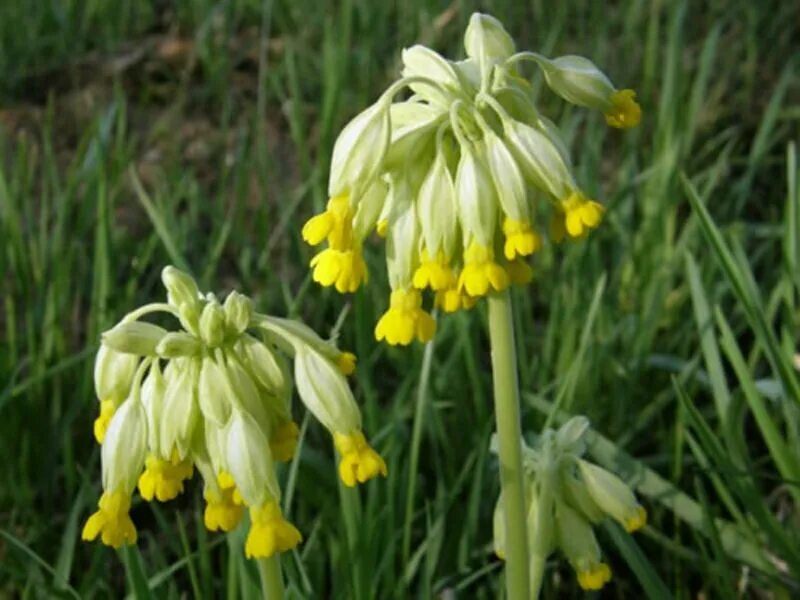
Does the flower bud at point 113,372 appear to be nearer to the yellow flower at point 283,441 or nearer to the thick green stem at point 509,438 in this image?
the yellow flower at point 283,441

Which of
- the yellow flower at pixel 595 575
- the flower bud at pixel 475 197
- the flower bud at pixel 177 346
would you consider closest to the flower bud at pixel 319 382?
the flower bud at pixel 177 346

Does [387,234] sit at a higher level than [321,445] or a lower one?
higher

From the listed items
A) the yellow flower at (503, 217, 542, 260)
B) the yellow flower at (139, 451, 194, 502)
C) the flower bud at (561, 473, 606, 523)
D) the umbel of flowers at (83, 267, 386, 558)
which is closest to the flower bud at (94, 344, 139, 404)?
the umbel of flowers at (83, 267, 386, 558)

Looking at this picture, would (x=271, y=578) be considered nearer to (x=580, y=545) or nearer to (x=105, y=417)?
(x=105, y=417)

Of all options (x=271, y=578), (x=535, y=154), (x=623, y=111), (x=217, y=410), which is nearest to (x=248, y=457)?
(x=217, y=410)

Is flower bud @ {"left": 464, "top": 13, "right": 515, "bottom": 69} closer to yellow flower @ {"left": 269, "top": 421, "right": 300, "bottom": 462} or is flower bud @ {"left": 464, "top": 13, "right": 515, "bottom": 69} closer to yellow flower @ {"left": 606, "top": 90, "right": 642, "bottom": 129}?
yellow flower @ {"left": 606, "top": 90, "right": 642, "bottom": 129}

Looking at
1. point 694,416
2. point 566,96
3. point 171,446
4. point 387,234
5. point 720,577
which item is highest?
point 566,96

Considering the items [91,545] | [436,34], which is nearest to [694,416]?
[91,545]

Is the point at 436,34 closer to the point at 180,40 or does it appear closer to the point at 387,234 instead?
the point at 180,40
